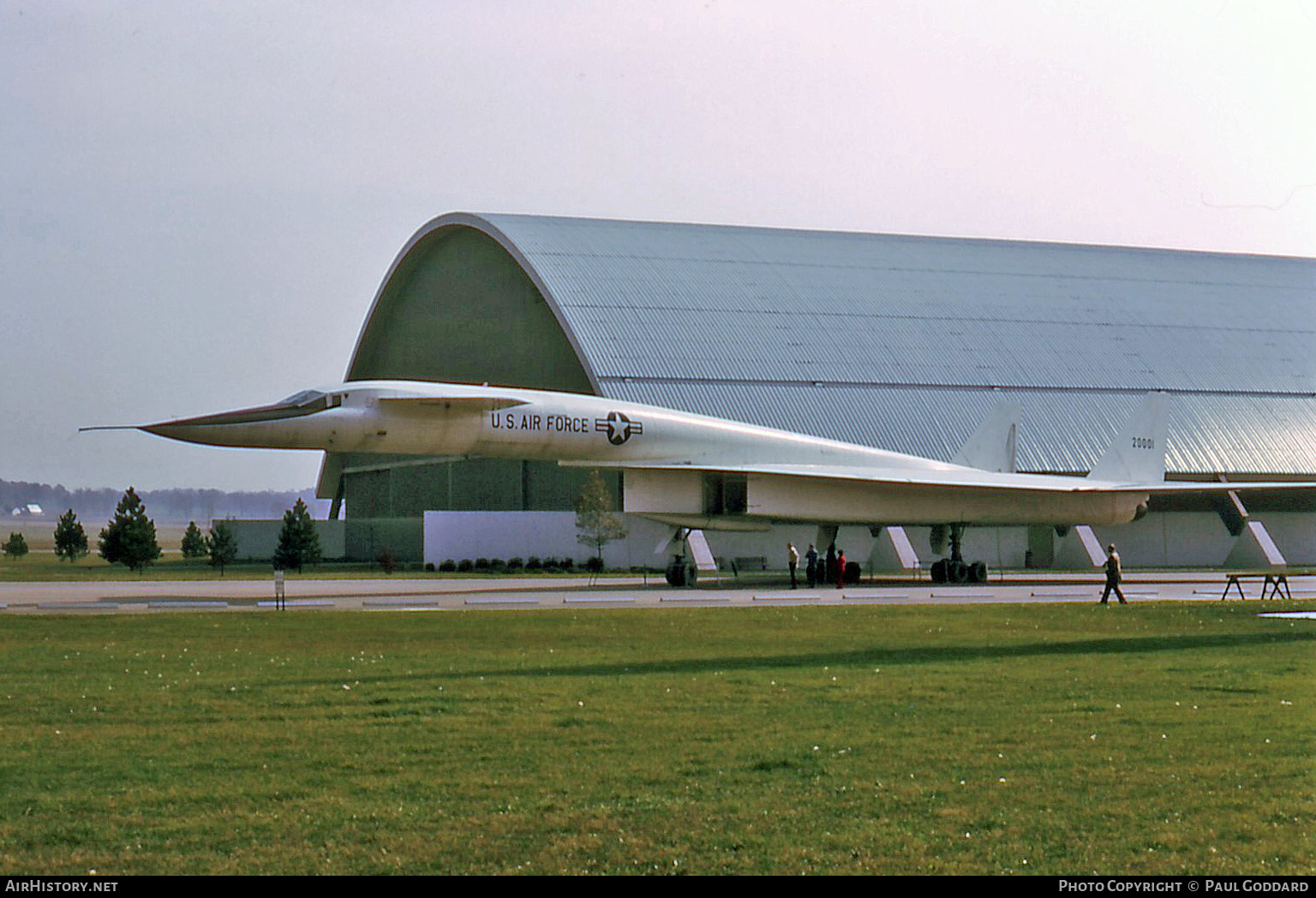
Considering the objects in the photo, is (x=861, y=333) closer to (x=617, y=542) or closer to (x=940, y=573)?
(x=617, y=542)

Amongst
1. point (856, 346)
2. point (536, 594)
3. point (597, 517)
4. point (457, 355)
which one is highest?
point (457, 355)

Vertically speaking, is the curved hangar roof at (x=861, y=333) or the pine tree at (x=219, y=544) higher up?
the curved hangar roof at (x=861, y=333)

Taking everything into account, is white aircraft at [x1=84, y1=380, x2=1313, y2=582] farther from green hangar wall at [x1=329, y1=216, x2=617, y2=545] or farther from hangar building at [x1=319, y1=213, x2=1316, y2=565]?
green hangar wall at [x1=329, y1=216, x2=617, y2=545]

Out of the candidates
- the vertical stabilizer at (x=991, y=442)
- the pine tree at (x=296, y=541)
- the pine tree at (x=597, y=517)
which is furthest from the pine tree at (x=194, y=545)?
the vertical stabilizer at (x=991, y=442)

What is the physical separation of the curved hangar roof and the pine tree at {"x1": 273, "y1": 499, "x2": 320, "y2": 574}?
28.6 feet

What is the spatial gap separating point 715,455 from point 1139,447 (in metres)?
16.1

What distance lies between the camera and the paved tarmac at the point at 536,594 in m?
29.9

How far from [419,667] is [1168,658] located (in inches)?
352

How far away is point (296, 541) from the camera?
2258 inches

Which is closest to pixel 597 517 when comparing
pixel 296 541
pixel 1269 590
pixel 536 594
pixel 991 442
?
pixel 991 442

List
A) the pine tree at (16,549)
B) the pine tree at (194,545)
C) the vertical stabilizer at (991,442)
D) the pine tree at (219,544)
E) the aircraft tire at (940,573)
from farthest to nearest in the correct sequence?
1. the pine tree at (16,549)
2. the pine tree at (194,545)
3. the pine tree at (219,544)
4. the vertical stabilizer at (991,442)
5. the aircraft tire at (940,573)

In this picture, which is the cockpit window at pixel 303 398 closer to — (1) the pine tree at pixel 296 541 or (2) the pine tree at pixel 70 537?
(1) the pine tree at pixel 296 541

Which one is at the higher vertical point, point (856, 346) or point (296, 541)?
point (856, 346)

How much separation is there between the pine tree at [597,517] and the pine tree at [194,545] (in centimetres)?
2821
